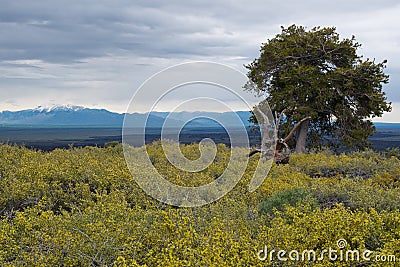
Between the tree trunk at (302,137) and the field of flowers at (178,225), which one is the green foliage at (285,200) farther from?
the tree trunk at (302,137)

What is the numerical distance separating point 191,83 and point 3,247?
13.1ft

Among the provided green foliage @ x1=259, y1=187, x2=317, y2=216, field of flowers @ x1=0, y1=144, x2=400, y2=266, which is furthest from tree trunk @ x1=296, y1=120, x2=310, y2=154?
green foliage @ x1=259, y1=187, x2=317, y2=216

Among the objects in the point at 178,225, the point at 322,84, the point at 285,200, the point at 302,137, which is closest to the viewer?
the point at 178,225

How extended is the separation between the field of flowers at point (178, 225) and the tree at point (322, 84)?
8242mm

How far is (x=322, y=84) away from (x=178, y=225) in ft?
39.2

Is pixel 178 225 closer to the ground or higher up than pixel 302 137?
closer to the ground

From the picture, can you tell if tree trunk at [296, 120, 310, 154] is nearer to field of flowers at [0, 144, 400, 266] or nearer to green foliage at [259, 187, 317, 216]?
field of flowers at [0, 144, 400, 266]

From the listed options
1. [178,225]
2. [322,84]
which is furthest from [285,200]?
[322,84]

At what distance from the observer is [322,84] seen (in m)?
15.6

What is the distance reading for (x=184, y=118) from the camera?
8.18 meters

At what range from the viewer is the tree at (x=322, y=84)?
15.4 meters

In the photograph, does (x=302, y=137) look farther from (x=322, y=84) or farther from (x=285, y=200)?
(x=285, y=200)

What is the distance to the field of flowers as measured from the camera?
4.54 meters

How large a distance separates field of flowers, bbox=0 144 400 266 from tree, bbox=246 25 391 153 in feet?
27.0
